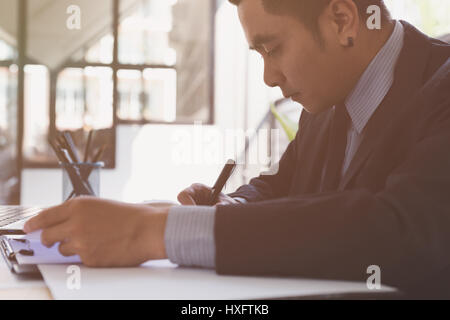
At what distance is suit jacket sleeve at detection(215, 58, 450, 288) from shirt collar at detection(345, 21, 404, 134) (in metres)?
0.34

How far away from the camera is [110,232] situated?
571mm

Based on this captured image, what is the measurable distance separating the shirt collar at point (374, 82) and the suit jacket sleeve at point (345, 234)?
0.34m

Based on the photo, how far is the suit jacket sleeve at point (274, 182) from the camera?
1176 millimetres

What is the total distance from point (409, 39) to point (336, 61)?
15 centimetres

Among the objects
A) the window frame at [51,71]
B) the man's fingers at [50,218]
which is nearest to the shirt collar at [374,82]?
the man's fingers at [50,218]

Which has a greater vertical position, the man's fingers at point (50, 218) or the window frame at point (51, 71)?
the window frame at point (51, 71)

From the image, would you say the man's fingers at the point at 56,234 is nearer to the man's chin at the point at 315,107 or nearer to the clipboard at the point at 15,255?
the clipboard at the point at 15,255

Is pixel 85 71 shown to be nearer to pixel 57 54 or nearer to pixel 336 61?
pixel 57 54

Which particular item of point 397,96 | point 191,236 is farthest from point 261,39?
point 191,236

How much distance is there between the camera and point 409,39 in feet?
2.89

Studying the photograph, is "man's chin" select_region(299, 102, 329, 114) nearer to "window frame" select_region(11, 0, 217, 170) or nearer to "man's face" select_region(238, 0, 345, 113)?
"man's face" select_region(238, 0, 345, 113)

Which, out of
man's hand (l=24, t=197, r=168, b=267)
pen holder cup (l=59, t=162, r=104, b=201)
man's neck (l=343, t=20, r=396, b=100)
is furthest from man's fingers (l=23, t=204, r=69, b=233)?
pen holder cup (l=59, t=162, r=104, b=201)

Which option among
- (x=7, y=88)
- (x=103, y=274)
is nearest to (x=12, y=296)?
(x=103, y=274)

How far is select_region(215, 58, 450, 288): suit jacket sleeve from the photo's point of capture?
1.72 feet
